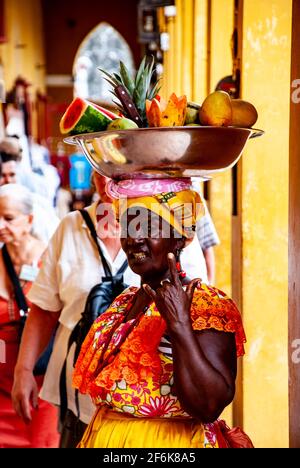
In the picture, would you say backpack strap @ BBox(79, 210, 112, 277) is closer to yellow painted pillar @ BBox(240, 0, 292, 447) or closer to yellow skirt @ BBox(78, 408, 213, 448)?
yellow painted pillar @ BBox(240, 0, 292, 447)

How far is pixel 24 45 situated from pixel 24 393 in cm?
1585

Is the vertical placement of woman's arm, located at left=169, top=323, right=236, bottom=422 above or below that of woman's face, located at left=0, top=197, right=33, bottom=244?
above

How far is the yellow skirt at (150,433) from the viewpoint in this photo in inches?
92.8

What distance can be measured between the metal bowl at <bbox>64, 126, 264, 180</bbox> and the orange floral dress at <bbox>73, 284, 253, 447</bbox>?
365mm

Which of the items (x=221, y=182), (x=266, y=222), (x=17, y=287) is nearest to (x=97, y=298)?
(x=266, y=222)

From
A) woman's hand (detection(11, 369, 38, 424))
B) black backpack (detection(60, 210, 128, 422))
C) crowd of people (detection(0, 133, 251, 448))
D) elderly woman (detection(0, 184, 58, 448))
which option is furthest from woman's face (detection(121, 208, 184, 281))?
elderly woman (detection(0, 184, 58, 448))

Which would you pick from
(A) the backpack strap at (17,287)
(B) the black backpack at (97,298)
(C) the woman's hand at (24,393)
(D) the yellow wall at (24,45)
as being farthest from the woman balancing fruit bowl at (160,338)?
(D) the yellow wall at (24,45)

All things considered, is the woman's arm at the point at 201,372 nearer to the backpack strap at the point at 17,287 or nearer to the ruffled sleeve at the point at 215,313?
the ruffled sleeve at the point at 215,313

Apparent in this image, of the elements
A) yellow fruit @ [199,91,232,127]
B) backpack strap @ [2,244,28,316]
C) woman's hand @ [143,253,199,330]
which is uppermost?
yellow fruit @ [199,91,232,127]

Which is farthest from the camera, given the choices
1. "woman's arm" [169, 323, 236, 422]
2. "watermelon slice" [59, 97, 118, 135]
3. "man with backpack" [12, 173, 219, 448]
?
"man with backpack" [12, 173, 219, 448]

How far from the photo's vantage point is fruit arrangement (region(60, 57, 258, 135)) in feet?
7.88

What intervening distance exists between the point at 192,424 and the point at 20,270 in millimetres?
2425
